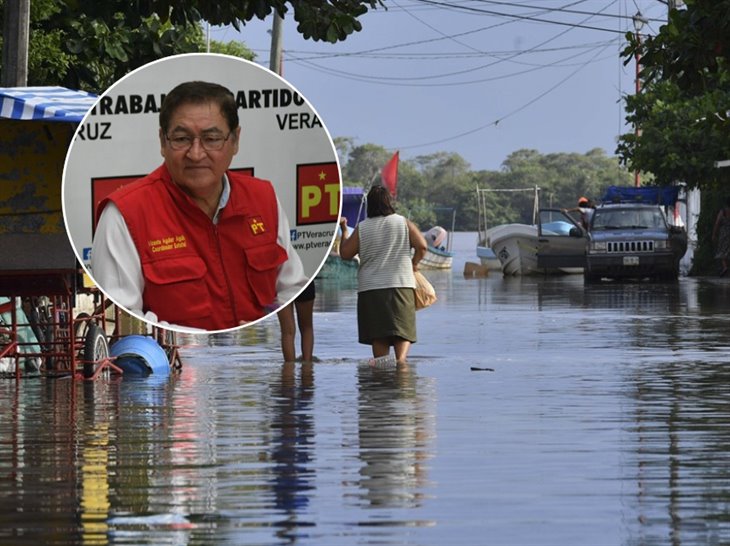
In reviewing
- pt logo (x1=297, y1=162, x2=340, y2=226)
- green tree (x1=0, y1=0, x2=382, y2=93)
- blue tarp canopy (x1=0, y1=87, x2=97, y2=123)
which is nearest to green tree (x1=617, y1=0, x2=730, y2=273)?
green tree (x1=0, y1=0, x2=382, y2=93)

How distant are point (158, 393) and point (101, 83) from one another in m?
9.39

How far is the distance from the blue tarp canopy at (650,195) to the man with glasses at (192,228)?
2069 inches

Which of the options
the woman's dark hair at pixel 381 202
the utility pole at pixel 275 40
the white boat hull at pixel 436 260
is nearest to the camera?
the woman's dark hair at pixel 381 202

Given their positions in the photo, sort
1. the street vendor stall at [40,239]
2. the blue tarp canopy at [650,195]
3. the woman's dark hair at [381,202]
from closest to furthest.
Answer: the street vendor stall at [40,239] → the woman's dark hair at [381,202] → the blue tarp canopy at [650,195]

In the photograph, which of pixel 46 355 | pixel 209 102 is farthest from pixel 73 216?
pixel 46 355

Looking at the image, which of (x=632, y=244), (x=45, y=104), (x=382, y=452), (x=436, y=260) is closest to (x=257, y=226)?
(x=45, y=104)

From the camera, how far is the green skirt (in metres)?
15.6

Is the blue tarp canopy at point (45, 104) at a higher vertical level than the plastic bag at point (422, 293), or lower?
higher

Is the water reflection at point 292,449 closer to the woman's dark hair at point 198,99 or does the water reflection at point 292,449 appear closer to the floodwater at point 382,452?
the floodwater at point 382,452

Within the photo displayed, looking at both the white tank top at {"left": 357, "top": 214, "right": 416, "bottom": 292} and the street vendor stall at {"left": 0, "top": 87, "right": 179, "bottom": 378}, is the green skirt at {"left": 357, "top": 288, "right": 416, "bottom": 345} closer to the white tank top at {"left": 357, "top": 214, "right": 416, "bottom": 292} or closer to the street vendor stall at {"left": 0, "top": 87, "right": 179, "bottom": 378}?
the white tank top at {"left": 357, "top": 214, "right": 416, "bottom": 292}

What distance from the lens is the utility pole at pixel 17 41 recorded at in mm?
16844

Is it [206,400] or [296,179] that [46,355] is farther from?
[296,179]

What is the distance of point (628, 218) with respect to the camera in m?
42.8

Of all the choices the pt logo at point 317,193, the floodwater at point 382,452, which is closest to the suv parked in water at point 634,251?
the floodwater at point 382,452
